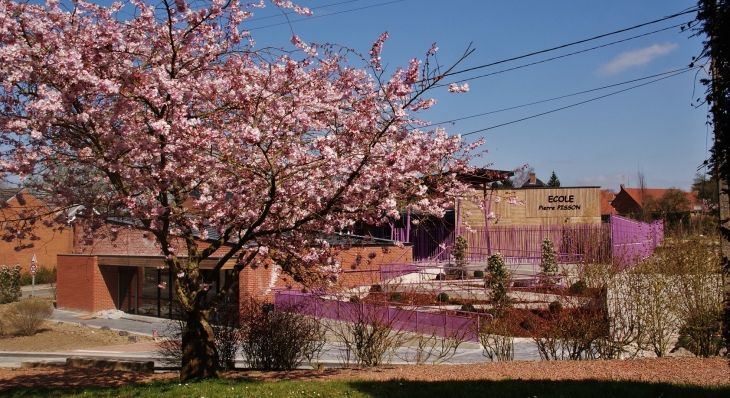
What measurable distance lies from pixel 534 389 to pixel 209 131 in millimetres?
5039

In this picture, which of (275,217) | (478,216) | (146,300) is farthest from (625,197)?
(275,217)

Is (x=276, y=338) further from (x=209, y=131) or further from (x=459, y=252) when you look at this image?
(x=459, y=252)

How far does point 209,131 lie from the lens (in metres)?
8.05

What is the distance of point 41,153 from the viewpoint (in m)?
8.22

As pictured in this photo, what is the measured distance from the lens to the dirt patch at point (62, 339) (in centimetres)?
2008

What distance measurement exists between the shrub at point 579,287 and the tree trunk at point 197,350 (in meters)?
6.53

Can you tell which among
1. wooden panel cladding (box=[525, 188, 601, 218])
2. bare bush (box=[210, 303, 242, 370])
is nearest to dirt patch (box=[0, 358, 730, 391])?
bare bush (box=[210, 303, 242, 370])

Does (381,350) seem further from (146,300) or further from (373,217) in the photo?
(146,300)

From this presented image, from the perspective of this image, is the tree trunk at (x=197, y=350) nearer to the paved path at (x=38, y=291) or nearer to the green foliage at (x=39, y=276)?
the paved path at (x=38, y=291)

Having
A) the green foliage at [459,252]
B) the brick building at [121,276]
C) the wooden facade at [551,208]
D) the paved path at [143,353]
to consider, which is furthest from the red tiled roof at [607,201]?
the paved path at [143,353]

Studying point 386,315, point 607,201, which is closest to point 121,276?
point 386,315

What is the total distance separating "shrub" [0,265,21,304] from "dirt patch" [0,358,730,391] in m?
24.1

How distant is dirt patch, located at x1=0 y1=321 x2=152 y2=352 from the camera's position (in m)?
20.1

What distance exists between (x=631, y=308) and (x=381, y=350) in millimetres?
4669
